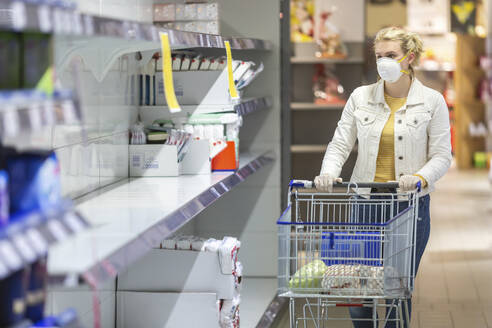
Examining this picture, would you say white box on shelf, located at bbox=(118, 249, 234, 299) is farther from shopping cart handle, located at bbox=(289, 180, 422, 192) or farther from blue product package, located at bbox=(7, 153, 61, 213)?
blue product package, located at bbox=(7, 153, 61, 213)

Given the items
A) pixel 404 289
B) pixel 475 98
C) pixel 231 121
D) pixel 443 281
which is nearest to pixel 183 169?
pixel 231 121

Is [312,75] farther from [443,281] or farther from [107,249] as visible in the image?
[107,249]

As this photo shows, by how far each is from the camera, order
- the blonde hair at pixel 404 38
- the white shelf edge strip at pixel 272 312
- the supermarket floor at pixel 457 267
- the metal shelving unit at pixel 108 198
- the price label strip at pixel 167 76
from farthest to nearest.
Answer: the supermarket floor at pixel 457 267, the white shelf edge strip at pixel 272 312, the blonde hair at pixel 404 38, the price label strip at pixel 167 76, the metal shelving unit at pixel 108 198

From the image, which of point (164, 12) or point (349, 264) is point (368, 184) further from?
point (164, 12)

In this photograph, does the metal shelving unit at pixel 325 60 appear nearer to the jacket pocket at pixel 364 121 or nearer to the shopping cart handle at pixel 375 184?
the jacket pocket at pixel 364 121

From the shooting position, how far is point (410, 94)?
148 inches

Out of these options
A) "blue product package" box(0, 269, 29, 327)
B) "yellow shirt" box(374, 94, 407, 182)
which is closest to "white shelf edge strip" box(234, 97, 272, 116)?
"yellow shirt" box(374, 94, 407, 182)

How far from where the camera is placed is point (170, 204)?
113 inches

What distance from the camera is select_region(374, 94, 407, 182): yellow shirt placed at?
3770 mm

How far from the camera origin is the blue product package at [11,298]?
1736mm

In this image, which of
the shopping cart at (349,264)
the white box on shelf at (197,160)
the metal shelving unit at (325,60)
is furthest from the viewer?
the metal shelving unit at (325,60)

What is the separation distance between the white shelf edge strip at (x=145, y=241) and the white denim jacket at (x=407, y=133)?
0.65 meters

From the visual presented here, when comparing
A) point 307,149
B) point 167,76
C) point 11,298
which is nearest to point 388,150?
point 167,76

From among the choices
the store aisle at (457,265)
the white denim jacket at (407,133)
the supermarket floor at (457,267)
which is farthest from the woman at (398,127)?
the store aisle at (457,265)
